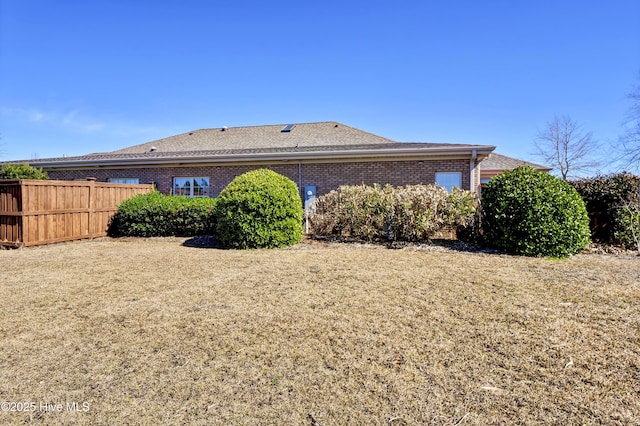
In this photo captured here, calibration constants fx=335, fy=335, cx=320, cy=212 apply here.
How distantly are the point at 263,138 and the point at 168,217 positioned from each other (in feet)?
26.6

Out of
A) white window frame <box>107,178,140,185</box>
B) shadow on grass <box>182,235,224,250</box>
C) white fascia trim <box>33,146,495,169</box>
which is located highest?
white fascia trim <box>33,146,495,169</box>

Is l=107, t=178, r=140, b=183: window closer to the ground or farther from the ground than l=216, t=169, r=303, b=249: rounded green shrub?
farther from the ground

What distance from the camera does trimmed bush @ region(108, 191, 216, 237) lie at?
406 inches

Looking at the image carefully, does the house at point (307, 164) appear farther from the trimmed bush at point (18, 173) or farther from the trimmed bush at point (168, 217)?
the trimmed bush at point (168, 217)

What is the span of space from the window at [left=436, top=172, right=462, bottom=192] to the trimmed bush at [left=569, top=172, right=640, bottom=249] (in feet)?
11.1

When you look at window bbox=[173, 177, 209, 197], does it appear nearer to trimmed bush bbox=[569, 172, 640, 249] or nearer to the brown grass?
the brown grass

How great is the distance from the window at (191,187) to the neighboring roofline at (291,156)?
2.39ft

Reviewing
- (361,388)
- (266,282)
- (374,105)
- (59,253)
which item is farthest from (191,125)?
(361,388)

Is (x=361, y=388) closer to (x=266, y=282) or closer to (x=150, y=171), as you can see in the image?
(x=266, y=282)

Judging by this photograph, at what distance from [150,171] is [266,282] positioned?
1117cm

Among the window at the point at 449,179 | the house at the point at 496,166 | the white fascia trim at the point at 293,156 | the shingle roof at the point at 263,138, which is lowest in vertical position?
the window at the point at 449,179

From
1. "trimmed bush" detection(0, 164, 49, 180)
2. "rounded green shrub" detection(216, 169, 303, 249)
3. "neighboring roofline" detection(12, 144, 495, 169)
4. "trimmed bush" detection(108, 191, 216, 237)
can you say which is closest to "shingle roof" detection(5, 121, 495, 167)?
"neighboring roofline" detection(12, 144, 495, 169)

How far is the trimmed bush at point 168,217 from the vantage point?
33.8ft

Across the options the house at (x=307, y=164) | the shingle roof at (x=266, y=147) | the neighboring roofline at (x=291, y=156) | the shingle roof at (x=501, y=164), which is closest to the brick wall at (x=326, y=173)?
the house at (x=307, y=164)
